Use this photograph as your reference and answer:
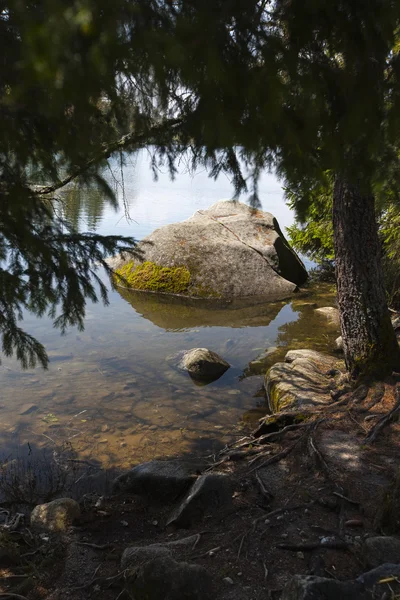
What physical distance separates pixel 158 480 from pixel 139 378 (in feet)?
10.2

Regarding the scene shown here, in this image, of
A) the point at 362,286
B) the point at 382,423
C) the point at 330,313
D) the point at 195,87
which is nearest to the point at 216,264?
the point at 330,313

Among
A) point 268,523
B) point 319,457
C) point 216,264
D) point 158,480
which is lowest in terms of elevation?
point 158,480

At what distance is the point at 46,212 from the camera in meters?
3.06

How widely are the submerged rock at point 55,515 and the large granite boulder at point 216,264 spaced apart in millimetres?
7897

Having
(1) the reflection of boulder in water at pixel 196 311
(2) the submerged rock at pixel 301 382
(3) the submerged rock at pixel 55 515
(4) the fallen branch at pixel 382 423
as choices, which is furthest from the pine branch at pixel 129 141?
(1) the reflection of boulder in water at pixel 196 311

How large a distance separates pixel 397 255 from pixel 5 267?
299 inches

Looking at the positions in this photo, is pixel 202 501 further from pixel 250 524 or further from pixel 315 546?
pixel 315 546

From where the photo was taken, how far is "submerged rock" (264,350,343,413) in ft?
18.4

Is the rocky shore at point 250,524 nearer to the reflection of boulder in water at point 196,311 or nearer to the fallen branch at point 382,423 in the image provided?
the fallen branch at point 382,423

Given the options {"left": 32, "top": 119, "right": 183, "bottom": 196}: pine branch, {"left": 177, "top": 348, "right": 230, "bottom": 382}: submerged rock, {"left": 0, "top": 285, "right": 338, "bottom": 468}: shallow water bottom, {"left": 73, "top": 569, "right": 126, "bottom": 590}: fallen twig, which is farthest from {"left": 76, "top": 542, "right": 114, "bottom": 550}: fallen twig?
{"left": 177, "top": 348, "right": 230, "bottom": 382}: submerged rock

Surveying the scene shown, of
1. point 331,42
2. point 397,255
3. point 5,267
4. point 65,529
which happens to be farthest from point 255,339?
point 331,42

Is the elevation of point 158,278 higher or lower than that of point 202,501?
higher

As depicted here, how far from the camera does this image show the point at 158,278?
12.0 m

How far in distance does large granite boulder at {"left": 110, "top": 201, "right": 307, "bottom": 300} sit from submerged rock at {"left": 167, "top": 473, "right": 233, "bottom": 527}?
8016mm
